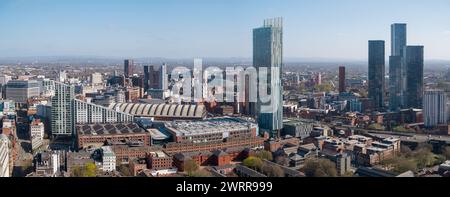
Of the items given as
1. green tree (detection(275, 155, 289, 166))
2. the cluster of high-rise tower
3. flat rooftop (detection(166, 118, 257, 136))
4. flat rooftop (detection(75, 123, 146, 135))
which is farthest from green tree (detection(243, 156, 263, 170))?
the cluster of high-rise tower

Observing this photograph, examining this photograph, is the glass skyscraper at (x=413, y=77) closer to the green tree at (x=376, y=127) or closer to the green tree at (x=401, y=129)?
the green tree at (x=376, y=127)

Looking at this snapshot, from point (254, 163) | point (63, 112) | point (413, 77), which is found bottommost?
point (254, 163)

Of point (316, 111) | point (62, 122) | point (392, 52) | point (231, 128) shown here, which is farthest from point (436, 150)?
point (62, 122)

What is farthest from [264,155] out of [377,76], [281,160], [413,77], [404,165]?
[377,76]

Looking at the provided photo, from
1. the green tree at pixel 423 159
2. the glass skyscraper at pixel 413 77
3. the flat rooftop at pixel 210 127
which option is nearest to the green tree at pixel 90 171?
the flat rooftop at pixel 210 127

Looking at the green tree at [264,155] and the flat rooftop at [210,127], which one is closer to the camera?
the green tree at [264,155]

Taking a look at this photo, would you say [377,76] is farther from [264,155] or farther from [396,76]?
[264,155]
